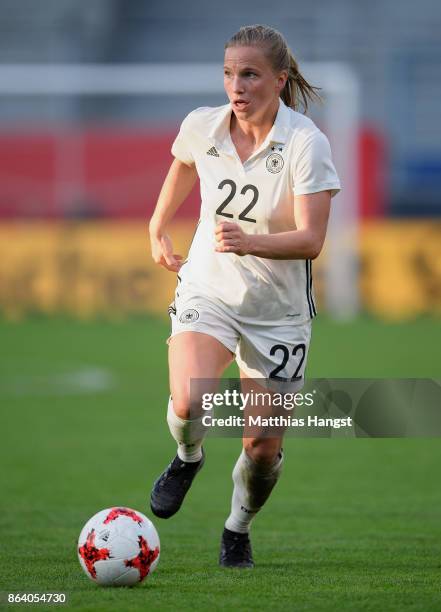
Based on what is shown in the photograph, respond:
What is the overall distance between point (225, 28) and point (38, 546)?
84.5 ft

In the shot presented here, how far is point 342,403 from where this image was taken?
6191 millimetres

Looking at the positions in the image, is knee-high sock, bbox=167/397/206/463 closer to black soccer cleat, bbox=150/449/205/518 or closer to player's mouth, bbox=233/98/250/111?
black soccer cleat, bbox=150/449/205/518

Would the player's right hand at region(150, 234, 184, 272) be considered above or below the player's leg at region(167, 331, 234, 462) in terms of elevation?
above

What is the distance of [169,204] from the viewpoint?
6289 millimetres

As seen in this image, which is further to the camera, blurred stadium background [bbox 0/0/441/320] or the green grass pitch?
blurred stadium background [bbox 0/0/441/320]

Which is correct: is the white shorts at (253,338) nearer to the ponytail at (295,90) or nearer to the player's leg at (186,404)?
the player's leg at (186,404)

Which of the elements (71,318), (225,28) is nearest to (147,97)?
(225,28)

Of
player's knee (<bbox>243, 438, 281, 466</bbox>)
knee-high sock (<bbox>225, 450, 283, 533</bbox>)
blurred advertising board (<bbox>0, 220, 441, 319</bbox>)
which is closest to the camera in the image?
player's knee (<bbox>243, 438, 281, 466</bbox>)

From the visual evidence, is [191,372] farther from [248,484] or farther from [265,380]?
[248,484]

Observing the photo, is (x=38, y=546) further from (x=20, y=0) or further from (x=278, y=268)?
(x=20, y=0)

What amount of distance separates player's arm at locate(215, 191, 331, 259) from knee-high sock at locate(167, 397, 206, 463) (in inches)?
37.1

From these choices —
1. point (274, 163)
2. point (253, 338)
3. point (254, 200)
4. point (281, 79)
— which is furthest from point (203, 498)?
point (281, 79)

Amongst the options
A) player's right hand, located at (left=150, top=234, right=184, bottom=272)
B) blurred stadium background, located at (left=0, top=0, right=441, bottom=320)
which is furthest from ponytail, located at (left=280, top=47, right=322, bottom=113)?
blurred stadium background, located at (left=0, top=0, right=441, bottom=320)

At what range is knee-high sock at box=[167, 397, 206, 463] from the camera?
589cm
